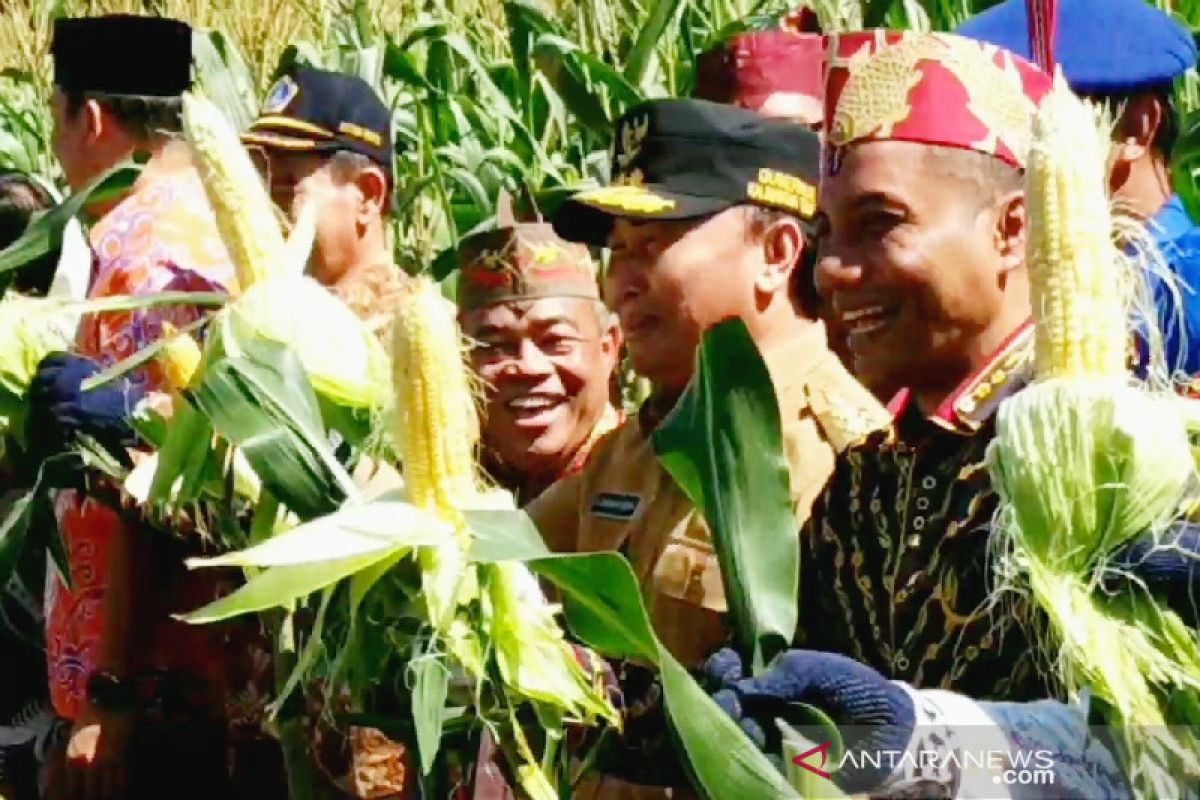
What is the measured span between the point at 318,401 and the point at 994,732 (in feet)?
2.59

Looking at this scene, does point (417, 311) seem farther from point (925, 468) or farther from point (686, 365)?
point (686, 365)

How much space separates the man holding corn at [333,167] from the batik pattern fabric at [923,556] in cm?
139

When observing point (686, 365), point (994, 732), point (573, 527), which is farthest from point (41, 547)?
point (994, 732)

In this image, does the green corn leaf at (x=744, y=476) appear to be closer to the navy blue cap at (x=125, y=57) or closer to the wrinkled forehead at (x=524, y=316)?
the wrinkled forehead at (x=524, y=316)

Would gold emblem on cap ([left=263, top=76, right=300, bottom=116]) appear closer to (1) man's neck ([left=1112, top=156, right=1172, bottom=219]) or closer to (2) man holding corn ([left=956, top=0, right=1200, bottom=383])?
(2) man holding corn ([left=956, top=0, right=1200, bottom=383])

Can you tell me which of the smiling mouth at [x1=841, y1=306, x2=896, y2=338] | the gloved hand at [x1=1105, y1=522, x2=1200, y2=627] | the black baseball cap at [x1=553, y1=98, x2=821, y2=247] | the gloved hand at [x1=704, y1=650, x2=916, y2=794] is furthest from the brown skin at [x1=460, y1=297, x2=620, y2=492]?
the gloved hand at [x1=1105, y1=522, x2=1200, y2=627]

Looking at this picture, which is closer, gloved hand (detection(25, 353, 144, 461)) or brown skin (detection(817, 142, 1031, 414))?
brown skin (detection(817, 142, 1031, 414))

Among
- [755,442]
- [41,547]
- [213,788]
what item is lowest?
[213,788]

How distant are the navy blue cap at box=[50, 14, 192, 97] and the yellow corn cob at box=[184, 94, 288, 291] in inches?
61.7

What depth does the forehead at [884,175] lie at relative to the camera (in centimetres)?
239

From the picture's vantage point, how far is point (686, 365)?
9.36 feet

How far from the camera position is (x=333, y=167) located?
153 inches

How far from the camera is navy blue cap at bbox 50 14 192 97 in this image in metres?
4.13

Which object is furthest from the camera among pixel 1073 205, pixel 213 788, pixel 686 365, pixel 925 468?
pixel 213 788
